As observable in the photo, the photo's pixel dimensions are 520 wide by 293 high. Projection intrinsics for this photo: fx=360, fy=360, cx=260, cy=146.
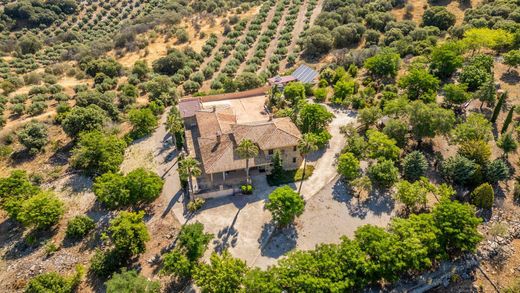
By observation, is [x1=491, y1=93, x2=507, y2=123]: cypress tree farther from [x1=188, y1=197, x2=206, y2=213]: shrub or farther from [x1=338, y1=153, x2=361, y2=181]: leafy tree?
[x1=188, y1=197, x2=206, y2=213]: shrub

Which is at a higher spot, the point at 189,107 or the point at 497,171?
the point at 189,107

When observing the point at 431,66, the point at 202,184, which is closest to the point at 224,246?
the point at 202,184

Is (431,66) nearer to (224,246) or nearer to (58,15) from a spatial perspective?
(224,246)

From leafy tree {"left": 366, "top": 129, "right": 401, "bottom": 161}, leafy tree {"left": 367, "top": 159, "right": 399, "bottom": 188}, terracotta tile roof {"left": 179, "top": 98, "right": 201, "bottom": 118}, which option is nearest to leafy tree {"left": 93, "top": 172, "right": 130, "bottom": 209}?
terracotta tile roof {"left": 179, "top": 98, "right": 201, "bottom": 118}

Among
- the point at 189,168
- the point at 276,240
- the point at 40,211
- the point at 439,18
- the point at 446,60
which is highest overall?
the point at 439,18

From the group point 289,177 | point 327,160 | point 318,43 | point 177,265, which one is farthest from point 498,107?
point 177,265

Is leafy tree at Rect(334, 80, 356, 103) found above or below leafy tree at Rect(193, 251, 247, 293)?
above

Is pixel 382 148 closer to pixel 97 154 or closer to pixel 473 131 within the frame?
pixel 473 131
